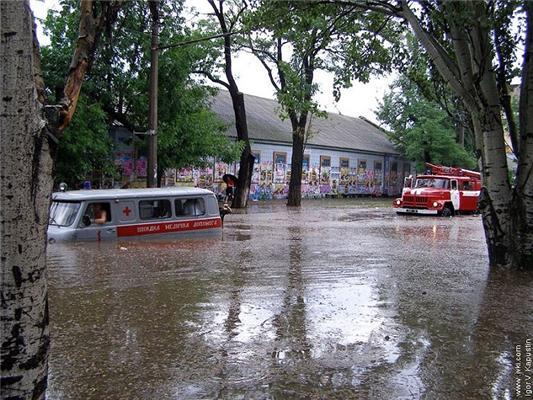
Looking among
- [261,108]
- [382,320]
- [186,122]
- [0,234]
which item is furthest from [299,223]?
[261,108]

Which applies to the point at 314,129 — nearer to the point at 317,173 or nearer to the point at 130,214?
the point at 317,173

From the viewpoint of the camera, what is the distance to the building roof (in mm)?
36781

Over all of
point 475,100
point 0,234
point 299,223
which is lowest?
point 299,223

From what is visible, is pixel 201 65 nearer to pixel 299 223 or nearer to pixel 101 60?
pixel 101 60

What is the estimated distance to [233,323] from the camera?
239 inches

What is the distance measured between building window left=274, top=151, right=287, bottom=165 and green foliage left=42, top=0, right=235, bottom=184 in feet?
49.9

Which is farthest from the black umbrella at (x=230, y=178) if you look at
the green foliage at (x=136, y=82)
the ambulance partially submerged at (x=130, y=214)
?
the ambulance partially submerged at (x=130, y=214)

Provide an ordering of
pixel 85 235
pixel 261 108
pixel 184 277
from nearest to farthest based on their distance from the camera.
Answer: pixel 184 277, pixel 85 235, pixel 261 108

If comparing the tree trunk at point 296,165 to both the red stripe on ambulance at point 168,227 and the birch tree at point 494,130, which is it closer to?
the red stripe on ambulance at point 168,227

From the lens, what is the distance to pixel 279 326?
5.98 m

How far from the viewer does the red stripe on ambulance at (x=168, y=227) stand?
40.9ft

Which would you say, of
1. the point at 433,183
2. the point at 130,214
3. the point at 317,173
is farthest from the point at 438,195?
the point at 130,214

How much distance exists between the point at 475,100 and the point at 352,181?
35.9 meters

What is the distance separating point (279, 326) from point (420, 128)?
130 ft
